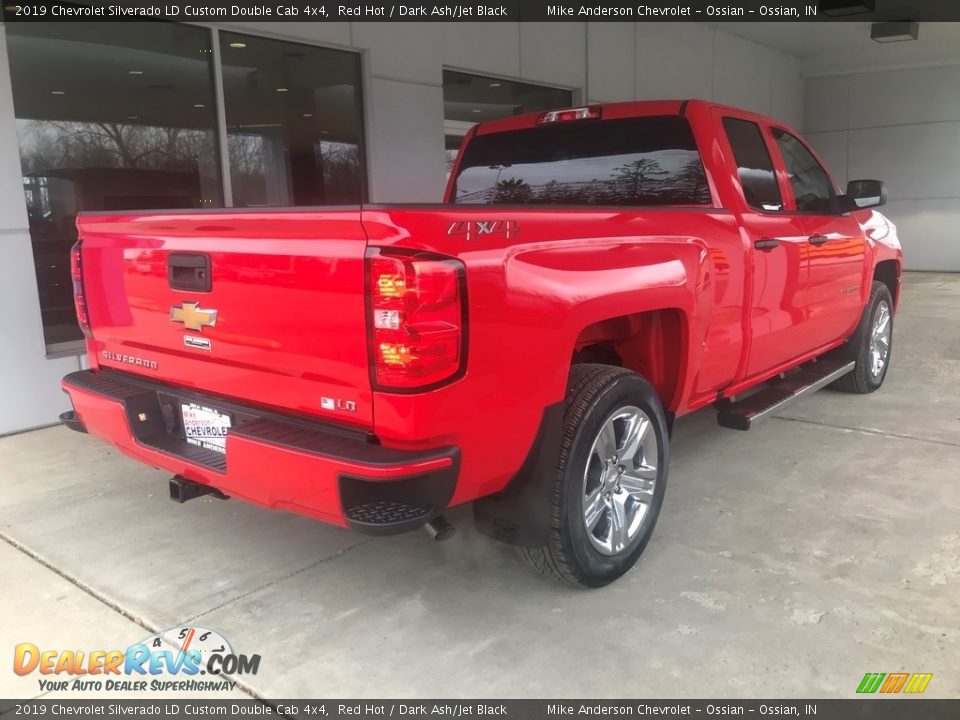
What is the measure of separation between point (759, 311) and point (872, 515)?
108 centimetres

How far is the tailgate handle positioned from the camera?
2.68 meters

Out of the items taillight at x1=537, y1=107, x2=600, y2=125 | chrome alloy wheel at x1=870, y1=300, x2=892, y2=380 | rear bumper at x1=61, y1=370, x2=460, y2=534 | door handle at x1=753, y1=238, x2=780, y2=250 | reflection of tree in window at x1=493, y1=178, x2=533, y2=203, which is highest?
taillight at x1=537, y1=107, x2=600, y2=125

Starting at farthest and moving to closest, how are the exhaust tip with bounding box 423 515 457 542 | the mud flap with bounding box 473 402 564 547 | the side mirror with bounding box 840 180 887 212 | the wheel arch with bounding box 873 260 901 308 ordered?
1. the wheel arch with bounding box 873 260 901 308
2. the side mirror with bounding box 840 180 887 212
3. the mud flap with bounding box 473 402 564 547
4. the exhaust tip with bounding box 423 515 457 542

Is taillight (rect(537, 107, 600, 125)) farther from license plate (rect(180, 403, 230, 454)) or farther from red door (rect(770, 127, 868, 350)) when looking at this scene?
license plate (rect(180, 403, 230, 454))

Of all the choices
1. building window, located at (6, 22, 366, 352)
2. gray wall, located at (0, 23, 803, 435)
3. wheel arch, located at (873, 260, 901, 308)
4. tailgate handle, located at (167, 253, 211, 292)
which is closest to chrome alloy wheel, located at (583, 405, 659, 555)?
tailgate handle, located at (167, 253, 211, 292)

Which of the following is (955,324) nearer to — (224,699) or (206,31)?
(206,31)

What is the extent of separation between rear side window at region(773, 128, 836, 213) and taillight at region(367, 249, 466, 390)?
2953 millimetres

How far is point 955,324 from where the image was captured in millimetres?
9172

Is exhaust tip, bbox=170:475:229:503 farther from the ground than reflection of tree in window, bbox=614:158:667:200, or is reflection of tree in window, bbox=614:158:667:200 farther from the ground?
reflection of tree in window, bbox=614:158:667:200

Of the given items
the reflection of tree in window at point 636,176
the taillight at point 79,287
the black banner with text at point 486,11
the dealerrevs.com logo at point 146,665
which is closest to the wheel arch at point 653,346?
the reflection of tree in window at point 636,176

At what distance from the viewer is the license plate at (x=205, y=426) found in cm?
283

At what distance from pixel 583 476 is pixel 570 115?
2136 millimetres

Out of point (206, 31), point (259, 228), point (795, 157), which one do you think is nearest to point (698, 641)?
point (259, 228)

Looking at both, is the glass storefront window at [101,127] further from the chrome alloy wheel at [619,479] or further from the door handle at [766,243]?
the door handle at [766,243]
